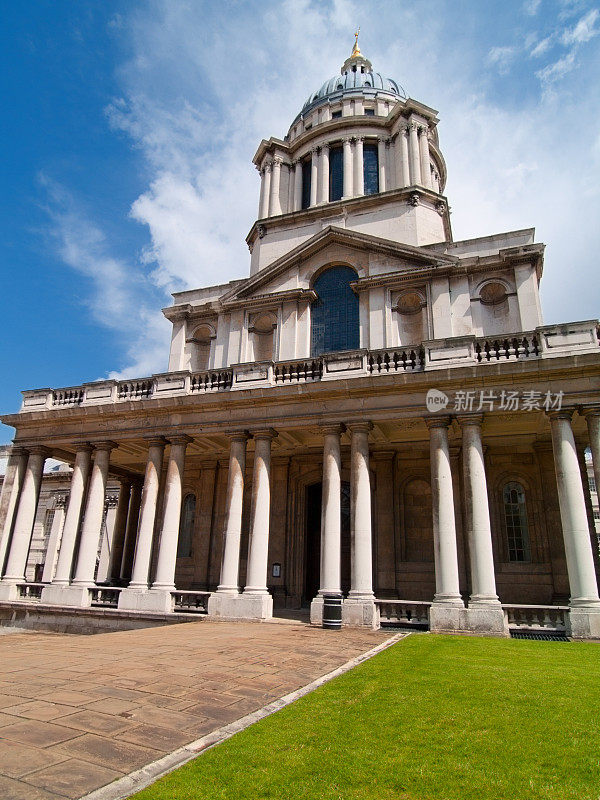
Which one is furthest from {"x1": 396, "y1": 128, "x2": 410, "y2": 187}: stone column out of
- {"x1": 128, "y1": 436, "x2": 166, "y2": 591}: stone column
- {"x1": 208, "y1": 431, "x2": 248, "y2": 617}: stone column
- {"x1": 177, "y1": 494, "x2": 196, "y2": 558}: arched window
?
{"x1": 177, "y1": 494, "x2": 196, "y2": 558}: arched window

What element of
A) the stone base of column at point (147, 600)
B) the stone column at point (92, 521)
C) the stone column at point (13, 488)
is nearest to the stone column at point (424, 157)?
the stone column at point (92, 521)

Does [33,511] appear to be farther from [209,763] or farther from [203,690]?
[209,763]

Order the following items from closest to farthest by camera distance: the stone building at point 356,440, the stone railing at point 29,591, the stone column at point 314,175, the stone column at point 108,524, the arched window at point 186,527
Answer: the stone building at point 356,440, the stone railing at point 29,591, the arched window at point 186,527, the stone column at point 314,175, the stone column at point 108,524

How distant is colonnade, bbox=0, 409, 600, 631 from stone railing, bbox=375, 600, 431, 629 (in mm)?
692

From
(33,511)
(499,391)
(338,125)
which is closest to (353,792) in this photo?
(499,391)

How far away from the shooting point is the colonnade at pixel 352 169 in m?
28.3

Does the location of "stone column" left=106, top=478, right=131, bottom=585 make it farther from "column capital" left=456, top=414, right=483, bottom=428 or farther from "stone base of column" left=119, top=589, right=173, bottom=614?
"column capital" left=456, top=414, right=483, bottom=428

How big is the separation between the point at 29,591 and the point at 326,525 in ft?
40.4

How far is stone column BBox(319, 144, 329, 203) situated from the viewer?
2922cm

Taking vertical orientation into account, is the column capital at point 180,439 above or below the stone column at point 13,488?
above

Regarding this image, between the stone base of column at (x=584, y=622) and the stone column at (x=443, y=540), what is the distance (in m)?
2.67

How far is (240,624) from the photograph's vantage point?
15.7 m

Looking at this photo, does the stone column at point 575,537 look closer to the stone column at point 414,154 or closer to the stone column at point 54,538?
the stone column at point 414,154

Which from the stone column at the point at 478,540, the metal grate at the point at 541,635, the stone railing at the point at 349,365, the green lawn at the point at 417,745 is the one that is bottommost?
the green lawn at the point at 417,745
